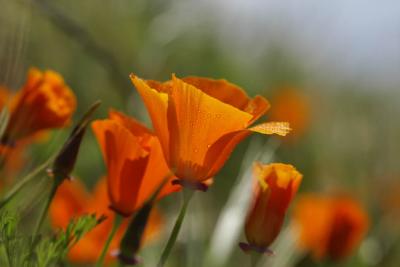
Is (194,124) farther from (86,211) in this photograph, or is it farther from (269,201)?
(86,211)

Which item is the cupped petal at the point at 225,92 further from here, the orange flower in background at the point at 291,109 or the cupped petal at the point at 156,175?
the orange flower in background at the point at 291,109

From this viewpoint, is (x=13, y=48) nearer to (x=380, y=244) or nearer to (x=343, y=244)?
(x=343, y=244)

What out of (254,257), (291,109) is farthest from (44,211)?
(291,109)

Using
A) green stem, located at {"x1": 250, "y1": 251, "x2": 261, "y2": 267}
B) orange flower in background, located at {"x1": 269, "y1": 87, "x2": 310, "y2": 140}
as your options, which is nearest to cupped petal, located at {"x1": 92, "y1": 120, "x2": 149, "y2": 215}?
green stem, located at {"x1": 250, "y1": 251, "x2": 261, "y2": 267}

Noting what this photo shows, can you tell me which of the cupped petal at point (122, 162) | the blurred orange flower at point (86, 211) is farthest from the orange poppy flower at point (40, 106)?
the blurred orange flower at point (86, 211)

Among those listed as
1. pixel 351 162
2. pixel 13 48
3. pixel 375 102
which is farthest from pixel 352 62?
pixel 13 48

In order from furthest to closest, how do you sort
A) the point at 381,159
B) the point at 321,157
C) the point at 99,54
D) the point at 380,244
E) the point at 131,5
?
the point at 131,5
the point at 321,157
the point at 381,159
the point at 380,244
the point at 99,54
